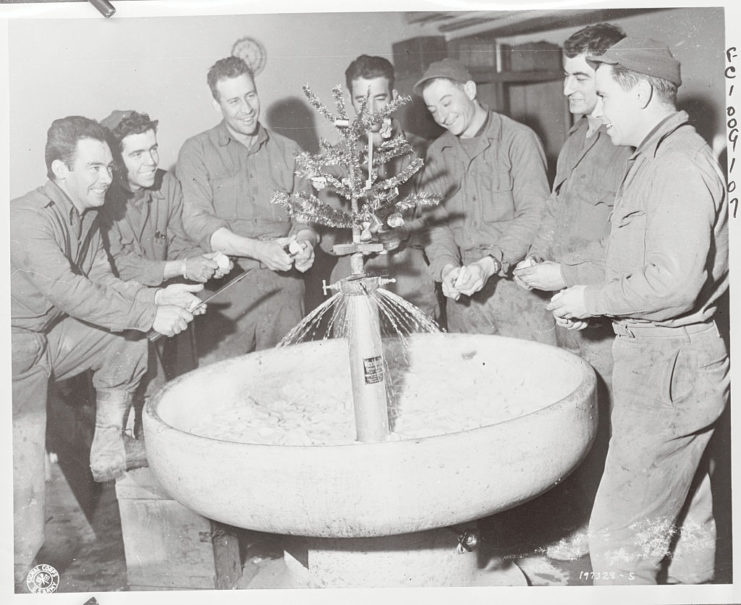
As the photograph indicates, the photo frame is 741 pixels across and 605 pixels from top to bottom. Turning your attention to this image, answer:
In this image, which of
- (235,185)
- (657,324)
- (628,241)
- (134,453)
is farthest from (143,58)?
(657,324)

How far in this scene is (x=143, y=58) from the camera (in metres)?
1.80

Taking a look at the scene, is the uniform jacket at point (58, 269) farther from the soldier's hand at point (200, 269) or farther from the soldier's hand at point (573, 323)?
the soldier's hand at point (573, 323)

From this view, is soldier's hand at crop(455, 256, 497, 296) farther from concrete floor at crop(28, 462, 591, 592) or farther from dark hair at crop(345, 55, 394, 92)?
concrete floor at crop(28, 462, 591, 592)

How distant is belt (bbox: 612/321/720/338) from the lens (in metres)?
1.66

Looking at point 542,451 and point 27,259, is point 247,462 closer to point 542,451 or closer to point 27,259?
point 542,451

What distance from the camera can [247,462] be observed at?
1.29 metres

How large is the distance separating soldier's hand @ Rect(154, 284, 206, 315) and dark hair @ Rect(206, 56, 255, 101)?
51 cm

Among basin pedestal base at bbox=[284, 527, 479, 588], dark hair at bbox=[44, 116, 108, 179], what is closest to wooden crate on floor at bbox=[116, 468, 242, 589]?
basin pedestal base at bbox=[284, 527, 479, 588]

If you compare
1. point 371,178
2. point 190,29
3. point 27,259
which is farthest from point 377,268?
point 27,259

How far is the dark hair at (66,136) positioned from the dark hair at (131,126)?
1.7 inches

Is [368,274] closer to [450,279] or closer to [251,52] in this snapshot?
[450,279]

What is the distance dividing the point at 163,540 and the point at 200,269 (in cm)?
72

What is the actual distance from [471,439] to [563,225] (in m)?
0.82

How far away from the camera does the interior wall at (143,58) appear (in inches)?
69.6
